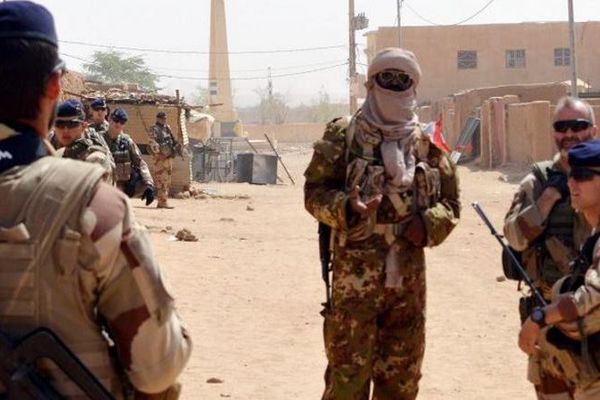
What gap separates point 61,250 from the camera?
2.43 m

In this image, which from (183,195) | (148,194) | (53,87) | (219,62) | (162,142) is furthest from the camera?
(219,62)

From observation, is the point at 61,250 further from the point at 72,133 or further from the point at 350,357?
the point at 72,133

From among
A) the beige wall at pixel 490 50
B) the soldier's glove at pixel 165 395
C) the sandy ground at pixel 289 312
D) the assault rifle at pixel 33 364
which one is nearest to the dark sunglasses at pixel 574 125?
the sandy ground at pixel 289 312

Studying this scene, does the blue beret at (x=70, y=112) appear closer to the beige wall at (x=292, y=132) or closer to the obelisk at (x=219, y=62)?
the obelisk at (x=219, y=62)

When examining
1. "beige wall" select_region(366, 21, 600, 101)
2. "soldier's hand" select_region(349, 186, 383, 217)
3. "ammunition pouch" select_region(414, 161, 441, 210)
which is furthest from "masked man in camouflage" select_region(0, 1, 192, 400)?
"beige wall" select_region(366, 21, 600, 101)

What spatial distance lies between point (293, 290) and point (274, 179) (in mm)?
23750

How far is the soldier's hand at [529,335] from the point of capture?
171 inches

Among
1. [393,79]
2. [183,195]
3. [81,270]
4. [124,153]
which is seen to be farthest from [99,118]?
[183,195]

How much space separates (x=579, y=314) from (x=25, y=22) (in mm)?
2318

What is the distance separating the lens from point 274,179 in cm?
3550

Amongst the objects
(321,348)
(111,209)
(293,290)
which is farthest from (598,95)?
(111,209)

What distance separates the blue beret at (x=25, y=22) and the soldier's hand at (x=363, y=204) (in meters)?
2.63

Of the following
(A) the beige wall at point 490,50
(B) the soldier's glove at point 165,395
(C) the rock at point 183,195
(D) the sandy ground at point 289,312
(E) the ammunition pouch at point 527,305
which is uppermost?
(A) the beige wall at point 490,50

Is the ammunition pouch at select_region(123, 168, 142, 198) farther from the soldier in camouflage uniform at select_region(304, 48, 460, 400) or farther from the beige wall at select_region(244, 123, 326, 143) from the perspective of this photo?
the beige wall at select_region(244, 123, 326, 143)
